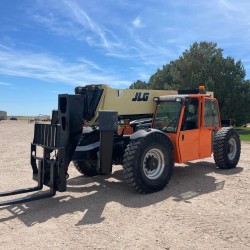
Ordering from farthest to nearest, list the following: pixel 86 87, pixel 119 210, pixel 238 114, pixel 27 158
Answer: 1. pixel 238 114
2. pixel 27 158
3. pixel 86 87
4. pixel 119 210

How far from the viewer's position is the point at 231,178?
909 centimetres

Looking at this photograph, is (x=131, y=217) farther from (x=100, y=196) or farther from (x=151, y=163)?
(x=151, y=163)

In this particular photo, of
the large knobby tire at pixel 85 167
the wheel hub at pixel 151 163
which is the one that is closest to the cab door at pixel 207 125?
the wheel hub at pixel 151 163

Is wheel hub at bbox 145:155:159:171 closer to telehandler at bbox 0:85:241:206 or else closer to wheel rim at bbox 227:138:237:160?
telehandler at bbox 0:85:241:206

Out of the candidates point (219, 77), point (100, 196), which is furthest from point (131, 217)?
point (219, 77)

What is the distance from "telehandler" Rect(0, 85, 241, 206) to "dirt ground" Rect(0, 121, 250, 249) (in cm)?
43

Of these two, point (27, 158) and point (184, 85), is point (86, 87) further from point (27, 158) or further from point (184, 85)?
point (184, 85)

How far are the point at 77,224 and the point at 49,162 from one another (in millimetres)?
1666

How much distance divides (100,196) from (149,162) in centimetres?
134

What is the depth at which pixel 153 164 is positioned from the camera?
25.4 feet

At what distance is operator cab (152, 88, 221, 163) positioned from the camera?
333 inches

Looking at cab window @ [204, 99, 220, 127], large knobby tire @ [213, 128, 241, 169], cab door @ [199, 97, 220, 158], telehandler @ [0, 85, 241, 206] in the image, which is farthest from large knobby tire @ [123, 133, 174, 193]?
large knobby tire @ [213, 128, 241, 169]

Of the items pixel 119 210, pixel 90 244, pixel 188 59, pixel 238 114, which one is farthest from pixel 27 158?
pixel 188 59

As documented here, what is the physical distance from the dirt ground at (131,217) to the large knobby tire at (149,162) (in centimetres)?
27
